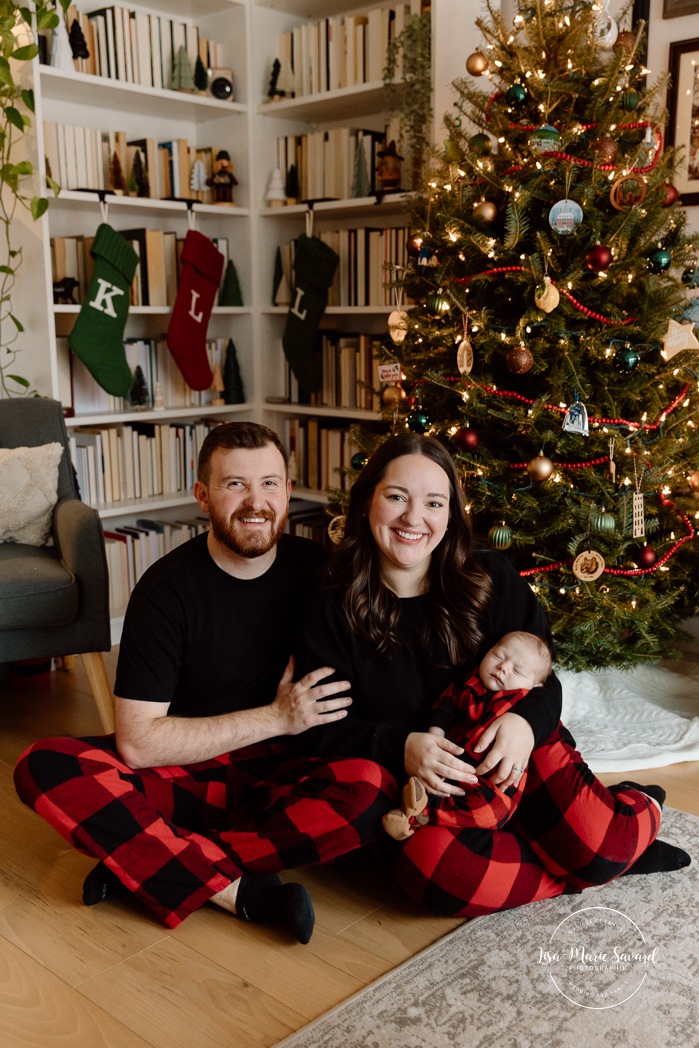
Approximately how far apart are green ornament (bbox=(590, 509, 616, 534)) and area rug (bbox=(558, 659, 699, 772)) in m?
0.50

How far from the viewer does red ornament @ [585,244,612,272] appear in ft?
7.80

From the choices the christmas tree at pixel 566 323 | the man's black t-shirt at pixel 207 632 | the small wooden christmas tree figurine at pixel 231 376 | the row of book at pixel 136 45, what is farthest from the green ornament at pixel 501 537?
the row of book at pixel 136 45

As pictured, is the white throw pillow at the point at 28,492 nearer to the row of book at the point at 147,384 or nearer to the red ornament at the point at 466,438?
the row of book at the point at 147,384

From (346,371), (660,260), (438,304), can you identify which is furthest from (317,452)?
(660,260)

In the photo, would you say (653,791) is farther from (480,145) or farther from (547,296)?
(480,145)

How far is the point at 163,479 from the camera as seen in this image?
3766mm

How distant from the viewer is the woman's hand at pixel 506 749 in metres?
1.73

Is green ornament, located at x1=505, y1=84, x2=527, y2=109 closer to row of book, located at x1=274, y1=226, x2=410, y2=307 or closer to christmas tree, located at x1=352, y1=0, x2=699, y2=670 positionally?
christmas tree, located at x1=352, y1=0, x2=699, y2=670

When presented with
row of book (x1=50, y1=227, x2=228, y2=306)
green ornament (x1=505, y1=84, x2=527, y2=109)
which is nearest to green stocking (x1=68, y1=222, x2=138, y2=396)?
row of book (x1=50, y1=227, x2=228, y2=306)

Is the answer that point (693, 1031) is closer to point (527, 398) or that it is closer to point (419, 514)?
point (419, 514)

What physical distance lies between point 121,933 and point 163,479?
2.23 metres

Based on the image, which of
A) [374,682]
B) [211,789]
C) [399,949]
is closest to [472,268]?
[374,682]

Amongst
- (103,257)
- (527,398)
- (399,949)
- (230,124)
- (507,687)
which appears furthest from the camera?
(230,124)

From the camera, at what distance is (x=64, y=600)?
248 centimetres
